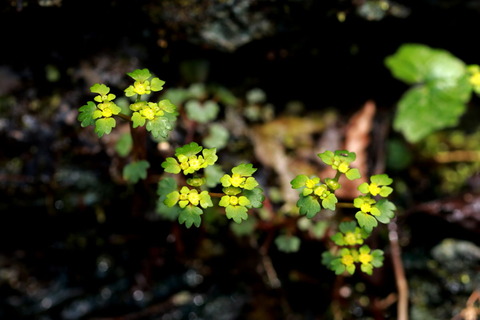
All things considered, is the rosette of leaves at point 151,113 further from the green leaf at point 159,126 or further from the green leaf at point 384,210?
the green leaf at point 384,210

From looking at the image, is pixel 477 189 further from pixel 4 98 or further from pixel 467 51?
pixel 4 98

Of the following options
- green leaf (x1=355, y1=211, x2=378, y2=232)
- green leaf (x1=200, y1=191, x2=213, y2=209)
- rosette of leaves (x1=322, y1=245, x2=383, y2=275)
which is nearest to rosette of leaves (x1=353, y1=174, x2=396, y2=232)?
green leaf (x1=355, y1=211, x2=378, y2=232)

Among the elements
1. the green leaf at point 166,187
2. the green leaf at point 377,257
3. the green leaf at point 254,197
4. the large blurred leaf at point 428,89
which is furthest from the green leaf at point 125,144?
the large blurred leaf at point 428,89

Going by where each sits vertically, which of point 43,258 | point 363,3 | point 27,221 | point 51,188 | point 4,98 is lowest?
point 43,258

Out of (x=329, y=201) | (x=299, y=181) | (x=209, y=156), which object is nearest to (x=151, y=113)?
(x=209, y=156)

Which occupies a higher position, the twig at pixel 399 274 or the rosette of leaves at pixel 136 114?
the rosette of leaves at pixel 136 114

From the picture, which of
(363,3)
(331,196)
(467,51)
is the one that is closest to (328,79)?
(363,3)
